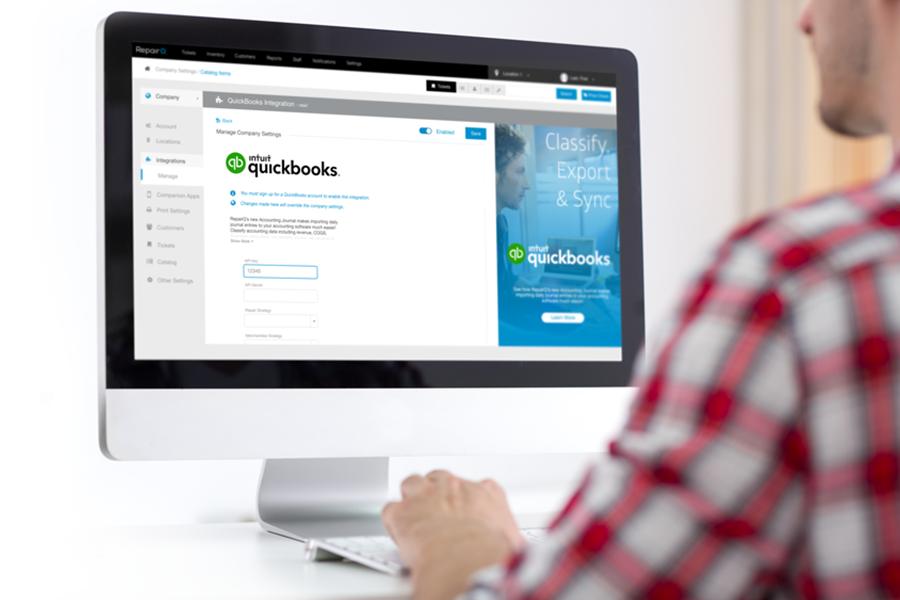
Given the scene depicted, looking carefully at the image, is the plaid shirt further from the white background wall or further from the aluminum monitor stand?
the white background wall

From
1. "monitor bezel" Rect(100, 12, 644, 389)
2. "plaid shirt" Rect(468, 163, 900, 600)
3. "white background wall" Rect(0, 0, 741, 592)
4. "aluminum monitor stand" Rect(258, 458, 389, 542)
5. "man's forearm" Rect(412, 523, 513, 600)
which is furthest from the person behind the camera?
"white background wall" Rect(0, 0, 741, 592)

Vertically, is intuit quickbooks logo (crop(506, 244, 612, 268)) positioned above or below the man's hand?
above

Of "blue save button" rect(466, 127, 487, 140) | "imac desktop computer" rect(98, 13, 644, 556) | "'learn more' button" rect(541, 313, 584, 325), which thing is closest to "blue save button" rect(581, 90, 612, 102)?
"imac desktop computer" rect(98, 13, 644, 556)

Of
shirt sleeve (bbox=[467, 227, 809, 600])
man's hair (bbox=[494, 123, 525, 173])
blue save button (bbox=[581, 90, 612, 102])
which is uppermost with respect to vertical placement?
blue save button (bbox=[581, 90, 612, 102])

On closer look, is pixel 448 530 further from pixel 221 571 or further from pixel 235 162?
pixel 235 162

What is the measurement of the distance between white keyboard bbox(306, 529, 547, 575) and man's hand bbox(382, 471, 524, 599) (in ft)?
0.04

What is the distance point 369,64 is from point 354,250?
0.20 metres

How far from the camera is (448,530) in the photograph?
0.83 meters

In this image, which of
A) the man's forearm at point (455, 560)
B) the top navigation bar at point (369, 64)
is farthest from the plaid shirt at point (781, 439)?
the top navigation bar at point (369, 64)

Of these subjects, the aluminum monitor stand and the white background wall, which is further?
the white background wall

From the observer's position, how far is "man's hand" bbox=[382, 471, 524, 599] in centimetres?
74

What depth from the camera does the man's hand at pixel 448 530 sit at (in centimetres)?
74

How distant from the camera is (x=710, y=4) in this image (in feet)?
6.57

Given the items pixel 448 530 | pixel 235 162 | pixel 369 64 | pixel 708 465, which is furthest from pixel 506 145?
pixel 708 465
